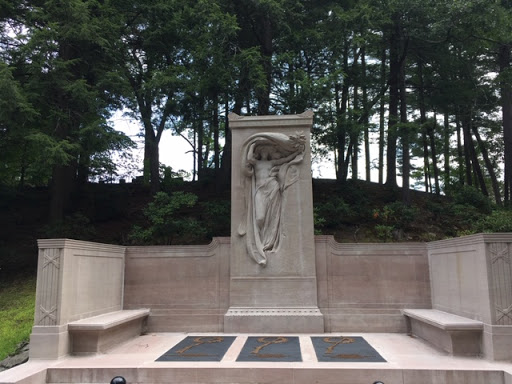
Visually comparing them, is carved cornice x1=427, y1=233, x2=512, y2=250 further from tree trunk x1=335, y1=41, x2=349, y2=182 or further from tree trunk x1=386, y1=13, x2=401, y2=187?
tree trunk x1=386, y1=13, x2=401, y2=187

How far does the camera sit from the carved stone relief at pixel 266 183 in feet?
28.2

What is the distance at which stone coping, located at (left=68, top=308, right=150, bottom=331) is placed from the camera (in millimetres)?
6230

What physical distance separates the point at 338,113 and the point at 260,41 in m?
4.29

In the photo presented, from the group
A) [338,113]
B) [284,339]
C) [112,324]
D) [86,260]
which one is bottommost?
[284,339]

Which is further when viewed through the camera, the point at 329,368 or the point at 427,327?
the point at 427,327

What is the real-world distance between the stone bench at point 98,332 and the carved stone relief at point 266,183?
9.68ft

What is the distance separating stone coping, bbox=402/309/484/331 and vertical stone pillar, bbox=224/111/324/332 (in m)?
1.94

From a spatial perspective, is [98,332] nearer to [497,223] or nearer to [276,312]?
[276,312]

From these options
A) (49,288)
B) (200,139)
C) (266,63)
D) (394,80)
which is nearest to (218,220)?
(266,63)

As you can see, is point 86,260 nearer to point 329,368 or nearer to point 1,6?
point 329,368

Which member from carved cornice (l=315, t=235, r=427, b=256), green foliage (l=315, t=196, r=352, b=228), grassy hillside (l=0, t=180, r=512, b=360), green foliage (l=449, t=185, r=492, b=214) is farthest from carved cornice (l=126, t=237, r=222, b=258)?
green foliage (l=449, t=185, r=492, b=214)

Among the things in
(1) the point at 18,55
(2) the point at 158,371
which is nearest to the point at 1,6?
(1) the point at 18,55

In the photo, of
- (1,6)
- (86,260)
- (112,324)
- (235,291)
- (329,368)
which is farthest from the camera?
(1,6)

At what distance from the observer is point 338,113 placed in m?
15.5
